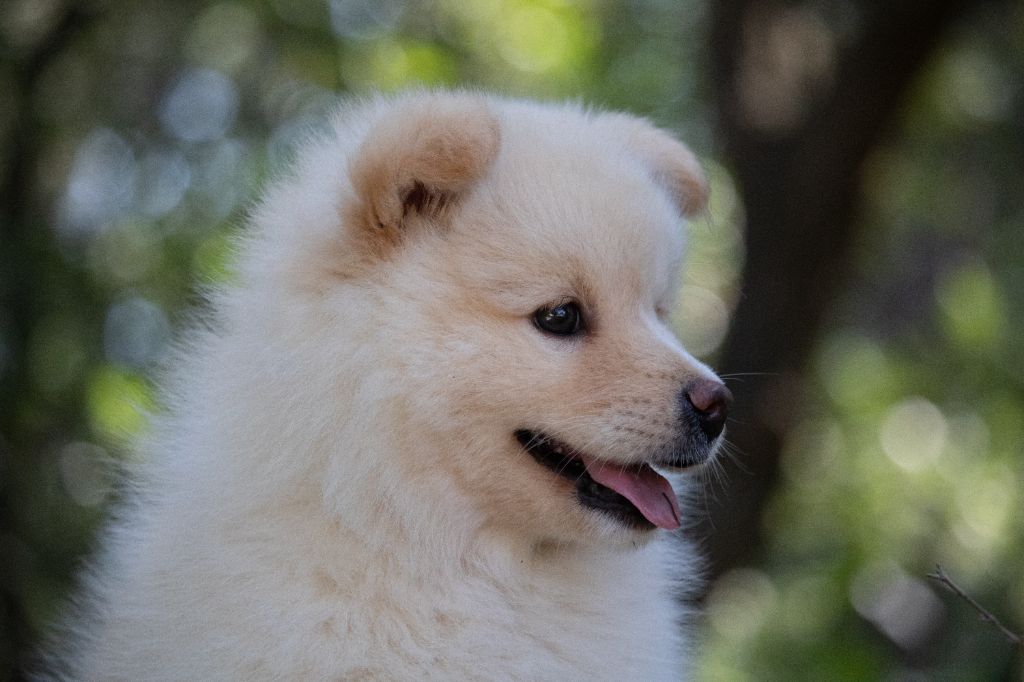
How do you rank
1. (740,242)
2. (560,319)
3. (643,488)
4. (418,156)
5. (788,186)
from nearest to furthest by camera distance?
1. (418,156)
2. (560,319)
3. (643,488)
4. (788,186)
5. (740,242)

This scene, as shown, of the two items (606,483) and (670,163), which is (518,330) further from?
(670,163)

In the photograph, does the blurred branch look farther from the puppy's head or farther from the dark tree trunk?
the dark tree trunk

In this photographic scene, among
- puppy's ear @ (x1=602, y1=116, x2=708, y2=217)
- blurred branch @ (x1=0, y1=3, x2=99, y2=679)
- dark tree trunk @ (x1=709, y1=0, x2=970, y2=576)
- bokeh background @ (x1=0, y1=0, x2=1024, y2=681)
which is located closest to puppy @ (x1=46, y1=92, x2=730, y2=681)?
puppy's ear @ (x1=602, y1=116, x2=708, y2=217)

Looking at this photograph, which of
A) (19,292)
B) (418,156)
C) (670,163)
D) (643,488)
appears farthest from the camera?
(19,292)

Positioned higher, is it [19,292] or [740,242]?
[19,292]

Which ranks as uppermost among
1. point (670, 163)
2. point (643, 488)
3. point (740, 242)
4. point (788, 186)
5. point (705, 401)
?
point (670, 163)

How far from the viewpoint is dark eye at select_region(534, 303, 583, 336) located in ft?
10.3

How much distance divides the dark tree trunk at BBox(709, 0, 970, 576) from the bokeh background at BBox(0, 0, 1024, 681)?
1cm

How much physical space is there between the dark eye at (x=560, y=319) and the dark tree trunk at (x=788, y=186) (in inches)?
150

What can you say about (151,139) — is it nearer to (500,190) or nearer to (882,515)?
(500,190)

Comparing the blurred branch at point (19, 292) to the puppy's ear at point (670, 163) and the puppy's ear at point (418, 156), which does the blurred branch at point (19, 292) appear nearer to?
the puppy's ear at point (418, 156)

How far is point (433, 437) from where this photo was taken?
3082mm

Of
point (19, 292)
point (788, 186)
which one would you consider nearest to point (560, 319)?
point (19, 292)

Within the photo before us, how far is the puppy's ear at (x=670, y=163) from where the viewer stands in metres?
3.77
